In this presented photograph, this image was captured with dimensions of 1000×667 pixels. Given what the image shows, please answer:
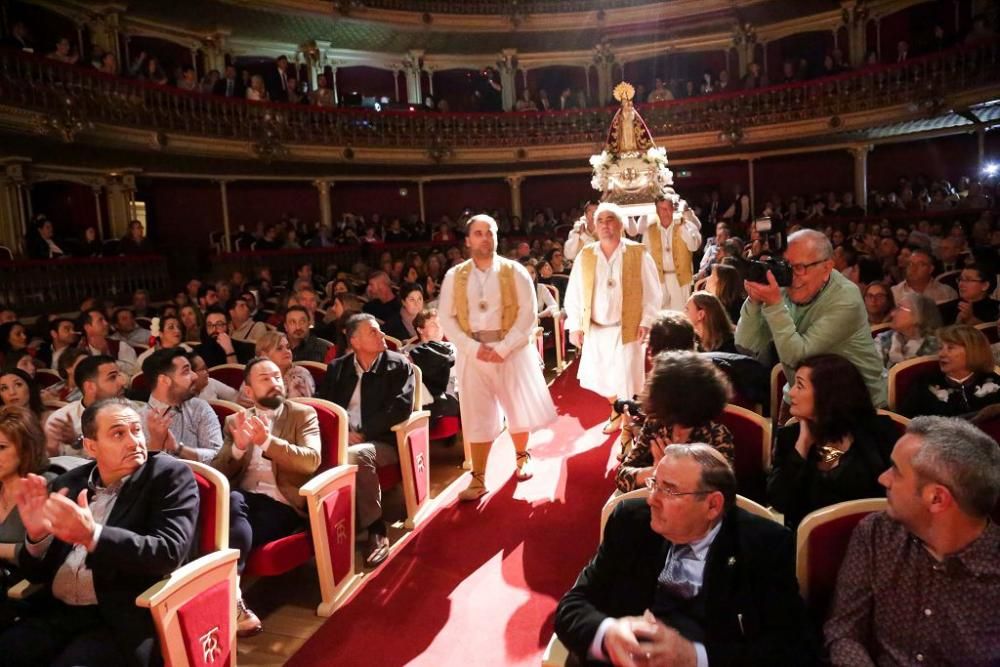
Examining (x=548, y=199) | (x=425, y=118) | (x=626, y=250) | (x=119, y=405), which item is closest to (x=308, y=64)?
(x=425, y=118)

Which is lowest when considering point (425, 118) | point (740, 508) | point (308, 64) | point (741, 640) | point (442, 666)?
point (442, 666)

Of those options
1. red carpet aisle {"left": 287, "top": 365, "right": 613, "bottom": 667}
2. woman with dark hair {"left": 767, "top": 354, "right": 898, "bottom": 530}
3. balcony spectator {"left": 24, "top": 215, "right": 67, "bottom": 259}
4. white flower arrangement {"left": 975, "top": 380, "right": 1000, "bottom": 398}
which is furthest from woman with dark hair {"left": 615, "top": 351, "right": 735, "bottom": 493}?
balcony spectator {"left": 24, "top": 215, "right": 67, "bottom": 259}

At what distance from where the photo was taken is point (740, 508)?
1.84 meters

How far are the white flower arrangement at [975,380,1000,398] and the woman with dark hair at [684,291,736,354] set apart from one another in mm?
1045

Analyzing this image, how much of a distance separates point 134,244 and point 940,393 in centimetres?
1067

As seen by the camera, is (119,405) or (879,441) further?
(119,405)

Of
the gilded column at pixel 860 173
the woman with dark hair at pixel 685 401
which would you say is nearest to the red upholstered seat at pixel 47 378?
the woman with dark hair at pixel 685 401

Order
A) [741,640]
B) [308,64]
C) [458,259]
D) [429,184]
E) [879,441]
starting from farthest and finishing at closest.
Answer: [429,184] < [308,64] < [458,259] < [879,441] < [741,640]

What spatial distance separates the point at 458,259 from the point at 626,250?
722 cm

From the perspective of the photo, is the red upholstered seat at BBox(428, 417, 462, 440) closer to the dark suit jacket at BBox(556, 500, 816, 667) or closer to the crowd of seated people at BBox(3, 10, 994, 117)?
the dark suit jacket at BBox(556, 500, 816, 667)

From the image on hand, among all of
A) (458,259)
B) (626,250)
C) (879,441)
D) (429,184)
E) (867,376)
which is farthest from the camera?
(429,184)

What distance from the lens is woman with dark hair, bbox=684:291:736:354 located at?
349 cm

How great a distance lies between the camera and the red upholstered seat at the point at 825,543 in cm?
183

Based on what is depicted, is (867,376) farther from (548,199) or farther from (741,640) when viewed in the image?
(548,199)
